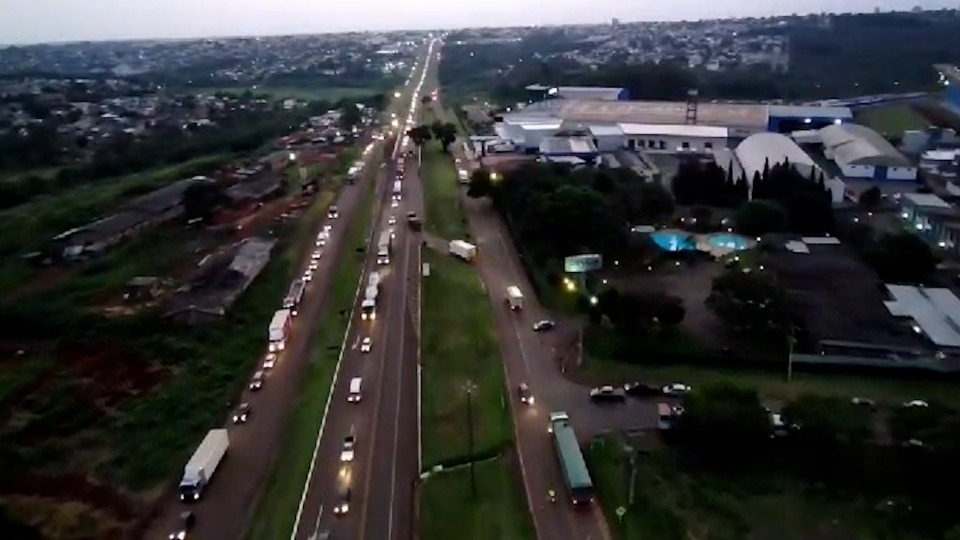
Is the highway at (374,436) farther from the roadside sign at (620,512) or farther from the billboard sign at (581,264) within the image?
the billboard sign at (581,264)

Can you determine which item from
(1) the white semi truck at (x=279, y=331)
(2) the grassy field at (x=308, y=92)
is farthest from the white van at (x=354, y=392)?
(2) the grassy field at (x=308, y=92)

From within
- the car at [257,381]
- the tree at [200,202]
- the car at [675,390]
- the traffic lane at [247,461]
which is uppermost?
the tree at [200,202]

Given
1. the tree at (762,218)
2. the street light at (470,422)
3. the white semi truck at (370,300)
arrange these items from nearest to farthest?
1. the street light at (470,422)
2. the white semi truck at (370,300)
3. the tree at (762,218)

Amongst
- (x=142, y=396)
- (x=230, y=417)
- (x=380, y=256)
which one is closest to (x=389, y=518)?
(x=230, y=417)

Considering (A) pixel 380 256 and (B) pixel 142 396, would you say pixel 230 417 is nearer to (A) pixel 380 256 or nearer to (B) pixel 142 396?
(B) pixel 142 396

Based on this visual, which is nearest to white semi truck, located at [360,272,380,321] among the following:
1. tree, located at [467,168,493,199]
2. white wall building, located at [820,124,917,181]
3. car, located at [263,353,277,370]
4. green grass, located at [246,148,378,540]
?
green grass, located at [246,148,378,540]

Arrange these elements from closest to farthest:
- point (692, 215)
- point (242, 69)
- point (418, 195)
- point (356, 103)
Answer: point (692, 215) < point (418, 195) < point (356, 103) < point (242, 69)

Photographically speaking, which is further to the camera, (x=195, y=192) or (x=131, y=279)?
(x=195, y=192)
